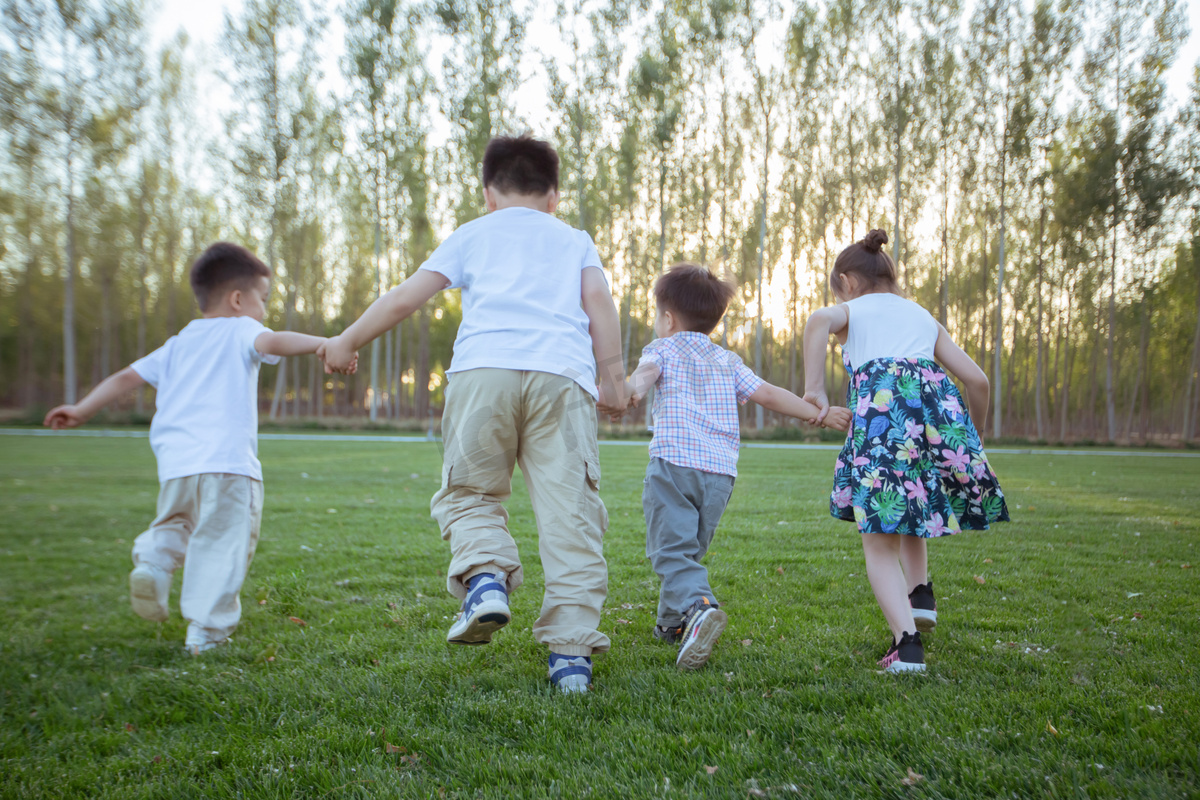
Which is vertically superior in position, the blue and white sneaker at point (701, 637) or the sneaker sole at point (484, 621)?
the sneaker sole at point (484, 621)

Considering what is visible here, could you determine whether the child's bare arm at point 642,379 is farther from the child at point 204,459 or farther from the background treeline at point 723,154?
the background treeline at point 723,154

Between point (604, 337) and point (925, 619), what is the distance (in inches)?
65.0

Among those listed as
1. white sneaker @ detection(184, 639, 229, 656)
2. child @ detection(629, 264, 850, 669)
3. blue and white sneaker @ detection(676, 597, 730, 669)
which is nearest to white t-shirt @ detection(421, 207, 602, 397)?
child @ detection(629, 264, 850, 669)

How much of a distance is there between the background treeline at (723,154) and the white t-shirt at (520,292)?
68.6 feet

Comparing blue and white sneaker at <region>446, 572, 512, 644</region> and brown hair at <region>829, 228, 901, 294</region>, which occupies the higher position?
brown hair at <region>829, 228, 901, 294</region>

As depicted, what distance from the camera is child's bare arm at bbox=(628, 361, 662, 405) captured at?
277 cm

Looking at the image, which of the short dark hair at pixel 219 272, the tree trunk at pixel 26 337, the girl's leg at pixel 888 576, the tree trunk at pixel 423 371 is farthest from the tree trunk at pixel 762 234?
the tree trunk at pixel 26 337

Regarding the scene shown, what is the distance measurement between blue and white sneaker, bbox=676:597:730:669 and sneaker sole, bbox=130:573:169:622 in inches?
92.4

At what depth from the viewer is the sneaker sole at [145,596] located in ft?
10.2

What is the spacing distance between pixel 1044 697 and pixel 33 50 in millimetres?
29756

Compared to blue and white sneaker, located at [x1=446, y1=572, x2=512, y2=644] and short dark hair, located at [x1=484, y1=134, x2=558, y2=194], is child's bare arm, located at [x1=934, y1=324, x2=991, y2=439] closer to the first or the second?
short dark hair, located at [x1=484, y1=134, x2=558, y2=194]

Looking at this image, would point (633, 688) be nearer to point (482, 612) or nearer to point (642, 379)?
point (482, 612)

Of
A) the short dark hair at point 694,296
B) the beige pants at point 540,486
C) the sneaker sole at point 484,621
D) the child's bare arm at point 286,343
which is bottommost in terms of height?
the sneaker sole at point 484,621

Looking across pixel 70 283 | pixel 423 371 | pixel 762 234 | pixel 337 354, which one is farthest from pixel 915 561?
pixel 70 283
